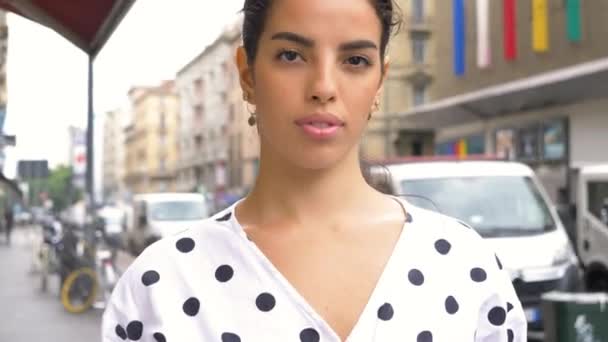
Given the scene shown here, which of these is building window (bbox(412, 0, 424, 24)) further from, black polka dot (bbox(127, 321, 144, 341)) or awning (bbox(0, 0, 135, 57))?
black polka dot (bbox(127, 321, 144, 341))

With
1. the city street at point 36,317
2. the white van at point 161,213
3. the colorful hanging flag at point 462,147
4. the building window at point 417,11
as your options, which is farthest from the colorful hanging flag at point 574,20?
the building window at point 417,11

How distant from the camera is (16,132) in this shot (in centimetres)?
281

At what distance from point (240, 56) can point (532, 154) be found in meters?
21.9

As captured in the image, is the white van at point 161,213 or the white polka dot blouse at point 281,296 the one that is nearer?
the white polka dot blouse at point 281,296

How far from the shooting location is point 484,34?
23875 mm

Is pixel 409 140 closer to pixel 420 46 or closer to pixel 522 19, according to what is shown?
pixel 420 46

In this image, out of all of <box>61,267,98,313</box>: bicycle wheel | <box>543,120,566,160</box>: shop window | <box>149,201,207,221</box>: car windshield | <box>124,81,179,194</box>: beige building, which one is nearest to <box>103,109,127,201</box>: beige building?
<box>124,81,179,194</box>: beige building

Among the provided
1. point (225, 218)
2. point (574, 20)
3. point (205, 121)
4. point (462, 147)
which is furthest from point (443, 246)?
point (205, 121)

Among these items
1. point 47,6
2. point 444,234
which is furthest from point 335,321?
point 47,6

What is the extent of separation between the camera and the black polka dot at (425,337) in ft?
3.85

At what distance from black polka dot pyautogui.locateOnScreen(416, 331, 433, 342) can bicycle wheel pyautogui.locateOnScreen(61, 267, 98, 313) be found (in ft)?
28.8

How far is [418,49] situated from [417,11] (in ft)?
5.45

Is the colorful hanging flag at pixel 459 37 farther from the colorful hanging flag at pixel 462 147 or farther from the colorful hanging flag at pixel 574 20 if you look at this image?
the colorful hanging flag at pixel 574 20

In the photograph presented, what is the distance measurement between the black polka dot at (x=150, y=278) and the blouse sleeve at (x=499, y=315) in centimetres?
47
